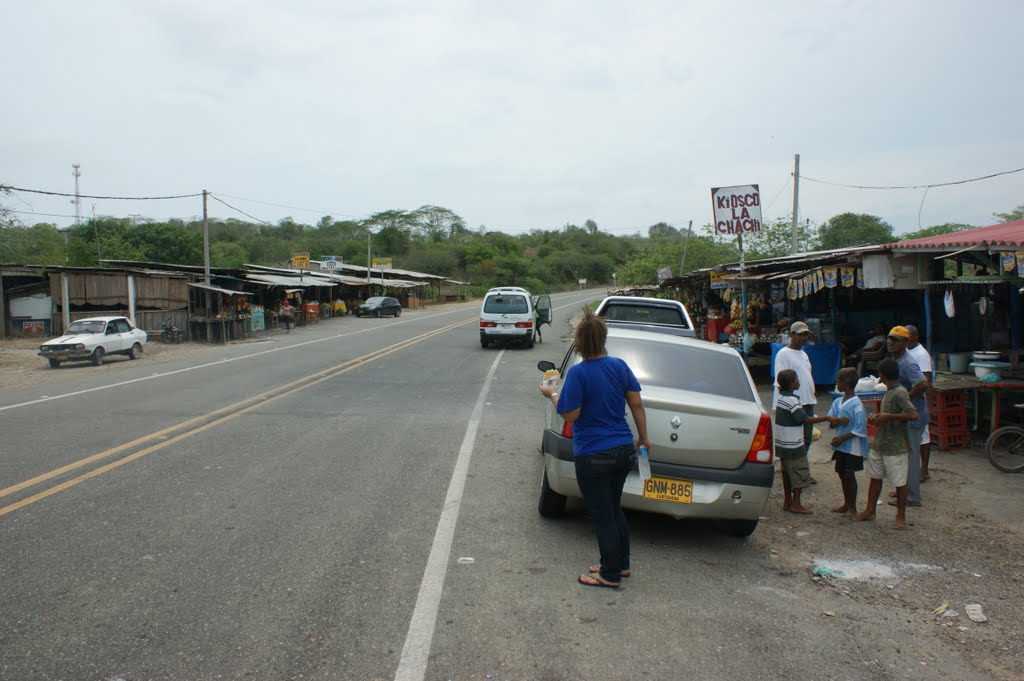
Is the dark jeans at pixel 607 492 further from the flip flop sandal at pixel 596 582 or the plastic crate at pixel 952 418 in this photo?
the plastic crate at pixel 952 418

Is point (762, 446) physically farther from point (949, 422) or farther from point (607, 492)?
point (949, 422)

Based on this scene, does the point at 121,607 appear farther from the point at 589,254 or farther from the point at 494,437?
the point at 589,254

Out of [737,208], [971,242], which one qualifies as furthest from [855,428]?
[737,208]

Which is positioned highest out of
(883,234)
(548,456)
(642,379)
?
(883,234)

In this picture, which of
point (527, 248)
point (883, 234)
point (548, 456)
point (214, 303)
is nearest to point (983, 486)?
point (548, 456)

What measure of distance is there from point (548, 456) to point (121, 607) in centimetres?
298

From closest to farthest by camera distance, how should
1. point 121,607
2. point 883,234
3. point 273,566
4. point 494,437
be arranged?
point 121,607
point 273,566
point 494,437
point 883,234

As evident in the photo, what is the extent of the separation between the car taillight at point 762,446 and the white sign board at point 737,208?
386 inches

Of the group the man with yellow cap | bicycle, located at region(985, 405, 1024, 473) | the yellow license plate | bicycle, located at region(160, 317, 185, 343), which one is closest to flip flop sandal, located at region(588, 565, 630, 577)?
the yellow license plate

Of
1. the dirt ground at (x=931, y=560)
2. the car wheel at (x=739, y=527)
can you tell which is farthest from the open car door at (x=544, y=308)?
the car wheel at (x=739, y=527)

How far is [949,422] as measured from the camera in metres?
8.98

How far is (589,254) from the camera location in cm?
12025

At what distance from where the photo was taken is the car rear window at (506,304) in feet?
77.3

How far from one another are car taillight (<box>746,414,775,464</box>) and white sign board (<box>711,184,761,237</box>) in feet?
32.2
